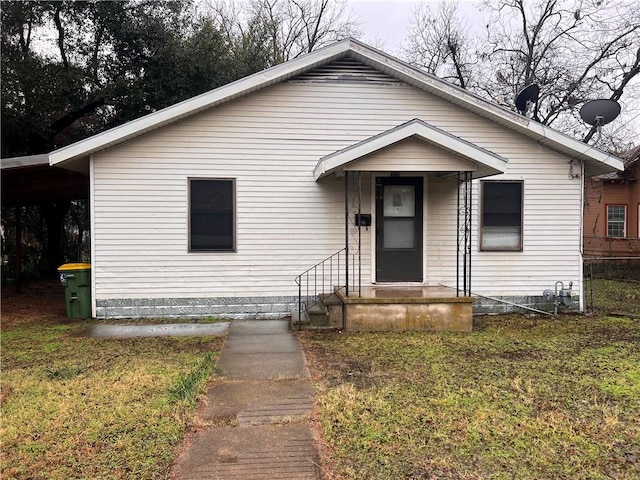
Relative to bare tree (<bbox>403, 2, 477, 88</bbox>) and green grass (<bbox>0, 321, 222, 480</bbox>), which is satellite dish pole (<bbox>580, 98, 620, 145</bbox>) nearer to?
green grass (<bbox>0, 321, 222, 480</bbox>)

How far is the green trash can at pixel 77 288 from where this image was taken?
25.3 ft

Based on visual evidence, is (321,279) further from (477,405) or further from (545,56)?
(545,56)

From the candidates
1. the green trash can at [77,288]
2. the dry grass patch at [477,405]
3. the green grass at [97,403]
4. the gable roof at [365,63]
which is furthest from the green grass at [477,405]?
the green trash can at [77,288]

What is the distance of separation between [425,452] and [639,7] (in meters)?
20.3

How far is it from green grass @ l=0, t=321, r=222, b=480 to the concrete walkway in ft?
0.65

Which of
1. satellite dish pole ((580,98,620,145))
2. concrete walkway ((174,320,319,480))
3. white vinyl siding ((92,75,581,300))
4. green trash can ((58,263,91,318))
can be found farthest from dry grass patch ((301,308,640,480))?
satellite dish pole ((580,98,620,145))

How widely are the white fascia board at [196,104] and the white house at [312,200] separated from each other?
0.02 meters

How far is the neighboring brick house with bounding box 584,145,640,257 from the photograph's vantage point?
1795 cm

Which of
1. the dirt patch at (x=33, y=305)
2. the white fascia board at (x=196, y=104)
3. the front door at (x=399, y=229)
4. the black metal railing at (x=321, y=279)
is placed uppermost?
the white fascia board at (x=196, y=104)

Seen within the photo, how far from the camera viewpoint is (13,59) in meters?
12.2

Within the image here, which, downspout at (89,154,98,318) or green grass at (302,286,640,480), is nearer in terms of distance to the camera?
green grass at (302,286,640,480)

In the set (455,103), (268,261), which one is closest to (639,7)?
(455,103)

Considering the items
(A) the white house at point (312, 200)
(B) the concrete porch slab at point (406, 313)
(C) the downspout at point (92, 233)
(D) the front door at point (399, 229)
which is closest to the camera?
(B) the concrete porch slab at point (406, 313)

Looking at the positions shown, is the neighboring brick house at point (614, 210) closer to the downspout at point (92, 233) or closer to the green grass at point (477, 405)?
the green grass at point (477, 405)
